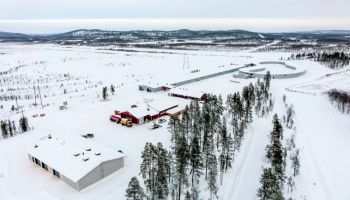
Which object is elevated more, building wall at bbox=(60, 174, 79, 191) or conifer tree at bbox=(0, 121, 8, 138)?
conifer tree at bbox=(0, 121, 8, 138)

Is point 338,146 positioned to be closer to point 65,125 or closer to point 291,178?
point 291,178

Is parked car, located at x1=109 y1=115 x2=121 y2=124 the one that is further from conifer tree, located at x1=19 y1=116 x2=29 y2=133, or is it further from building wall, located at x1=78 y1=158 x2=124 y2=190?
building wall, located at x1=78 y1=158 x2=124 y2=190

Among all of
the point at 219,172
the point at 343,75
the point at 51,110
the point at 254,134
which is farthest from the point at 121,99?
the point at 343,75

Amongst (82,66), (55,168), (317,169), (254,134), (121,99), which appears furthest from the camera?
(82,66)

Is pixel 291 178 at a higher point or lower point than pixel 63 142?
lower

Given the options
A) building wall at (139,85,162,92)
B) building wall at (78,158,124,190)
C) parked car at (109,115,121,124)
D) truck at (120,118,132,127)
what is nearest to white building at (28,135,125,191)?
building wall at (78,158,124,190)

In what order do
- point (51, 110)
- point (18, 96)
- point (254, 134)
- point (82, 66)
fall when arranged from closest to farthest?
point (254, 134), point (51, 110), point (18, 96), point (82, 66)

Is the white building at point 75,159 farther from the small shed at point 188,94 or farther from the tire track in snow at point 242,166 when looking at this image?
the small shed at point 188,94

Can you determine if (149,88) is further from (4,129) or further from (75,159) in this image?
(75,159)

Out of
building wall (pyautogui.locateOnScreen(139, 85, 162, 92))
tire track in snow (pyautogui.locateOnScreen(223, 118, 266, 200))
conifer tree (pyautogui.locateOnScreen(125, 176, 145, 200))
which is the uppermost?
building wall (pyautogui.locateOnScreen(139, 85, 162, 92))
